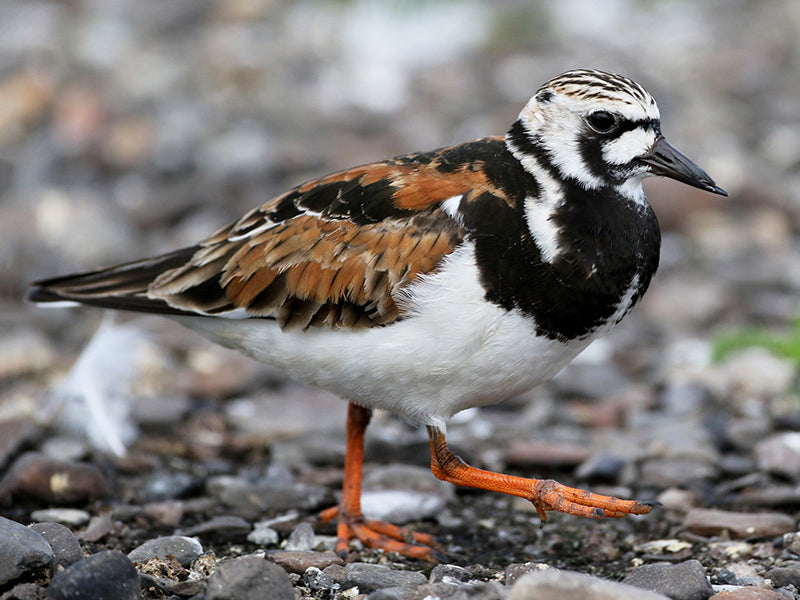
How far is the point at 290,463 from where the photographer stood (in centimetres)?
554

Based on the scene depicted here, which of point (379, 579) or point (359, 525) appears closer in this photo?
point (379, 579)

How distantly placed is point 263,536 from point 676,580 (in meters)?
1.76

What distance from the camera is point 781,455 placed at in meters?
5.18

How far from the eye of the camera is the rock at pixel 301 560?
4.06 meters

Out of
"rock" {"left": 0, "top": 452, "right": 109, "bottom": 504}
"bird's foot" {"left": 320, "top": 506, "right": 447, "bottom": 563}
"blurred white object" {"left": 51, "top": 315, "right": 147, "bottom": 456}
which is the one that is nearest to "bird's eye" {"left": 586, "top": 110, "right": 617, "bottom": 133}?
"bird's foot" {"left": 320, "top": 506, "right": 447, "bottom": 563}

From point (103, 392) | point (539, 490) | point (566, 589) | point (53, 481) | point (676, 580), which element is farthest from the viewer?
point (103, 392)

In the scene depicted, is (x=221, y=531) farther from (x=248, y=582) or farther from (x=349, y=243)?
(x=349, y=243)

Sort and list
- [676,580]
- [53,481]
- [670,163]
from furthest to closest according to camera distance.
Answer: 1. [53,481]
2. [670,163]
3. [676,580]

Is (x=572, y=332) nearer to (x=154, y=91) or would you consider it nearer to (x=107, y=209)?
(x=107, y=209)

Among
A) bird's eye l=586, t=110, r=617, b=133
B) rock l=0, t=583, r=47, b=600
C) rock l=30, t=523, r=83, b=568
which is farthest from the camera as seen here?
bird's eye l=586, t=110, r=617, b=133

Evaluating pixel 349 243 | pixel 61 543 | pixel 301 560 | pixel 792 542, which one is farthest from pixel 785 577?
pixel 61 543

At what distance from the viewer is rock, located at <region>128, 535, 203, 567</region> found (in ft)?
13.3

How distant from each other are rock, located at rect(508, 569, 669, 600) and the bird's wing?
123cm

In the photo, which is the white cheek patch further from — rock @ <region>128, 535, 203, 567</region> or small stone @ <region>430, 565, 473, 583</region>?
rock @ <region>128, 535, 203, 567</region>
